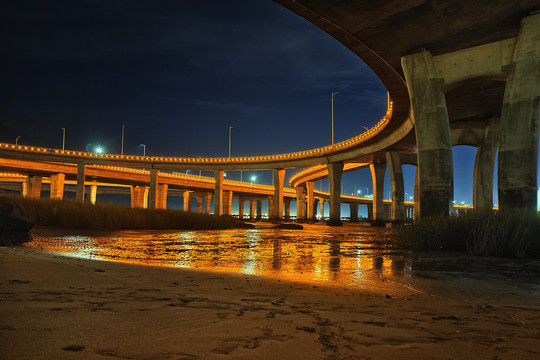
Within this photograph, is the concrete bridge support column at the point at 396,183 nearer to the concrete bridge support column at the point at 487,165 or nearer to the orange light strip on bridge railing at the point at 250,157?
the orange light strip on bridge railing at the point at 250,157

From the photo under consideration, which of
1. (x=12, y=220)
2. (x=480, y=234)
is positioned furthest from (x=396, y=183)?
(x=12, y=220)

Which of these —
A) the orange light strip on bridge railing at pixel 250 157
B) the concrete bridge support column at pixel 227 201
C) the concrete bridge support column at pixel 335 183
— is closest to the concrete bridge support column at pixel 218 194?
the orange light strip on bridge railing at pixel 250 157

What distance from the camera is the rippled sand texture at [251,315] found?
2518 mm

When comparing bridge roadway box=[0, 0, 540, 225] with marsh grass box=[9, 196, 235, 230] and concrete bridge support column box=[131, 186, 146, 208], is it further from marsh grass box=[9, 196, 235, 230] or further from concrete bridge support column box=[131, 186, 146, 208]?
concrete bridge support column box=[131, 186, 146, 208]

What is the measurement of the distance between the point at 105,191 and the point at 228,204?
64.6 m

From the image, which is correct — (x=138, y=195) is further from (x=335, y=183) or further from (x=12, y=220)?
(x=12, y=220)

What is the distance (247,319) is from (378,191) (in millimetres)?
56218

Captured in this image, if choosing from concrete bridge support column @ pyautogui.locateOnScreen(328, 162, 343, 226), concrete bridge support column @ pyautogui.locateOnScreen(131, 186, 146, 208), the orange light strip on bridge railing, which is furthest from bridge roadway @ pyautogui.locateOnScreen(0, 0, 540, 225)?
concrete bridge support column @ pyautogui.locateOnScreen(131, 186, 146, 208)

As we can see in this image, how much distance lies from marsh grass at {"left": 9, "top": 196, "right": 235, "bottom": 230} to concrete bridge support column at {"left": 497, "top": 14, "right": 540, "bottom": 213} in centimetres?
1917

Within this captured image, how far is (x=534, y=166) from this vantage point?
17438mm

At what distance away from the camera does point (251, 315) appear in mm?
3412

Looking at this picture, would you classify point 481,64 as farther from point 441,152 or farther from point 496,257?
point 496,257

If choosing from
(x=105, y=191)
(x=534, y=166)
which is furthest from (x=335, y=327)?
(x=105, y=191)

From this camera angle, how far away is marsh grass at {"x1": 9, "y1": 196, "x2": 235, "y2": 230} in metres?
18.0
